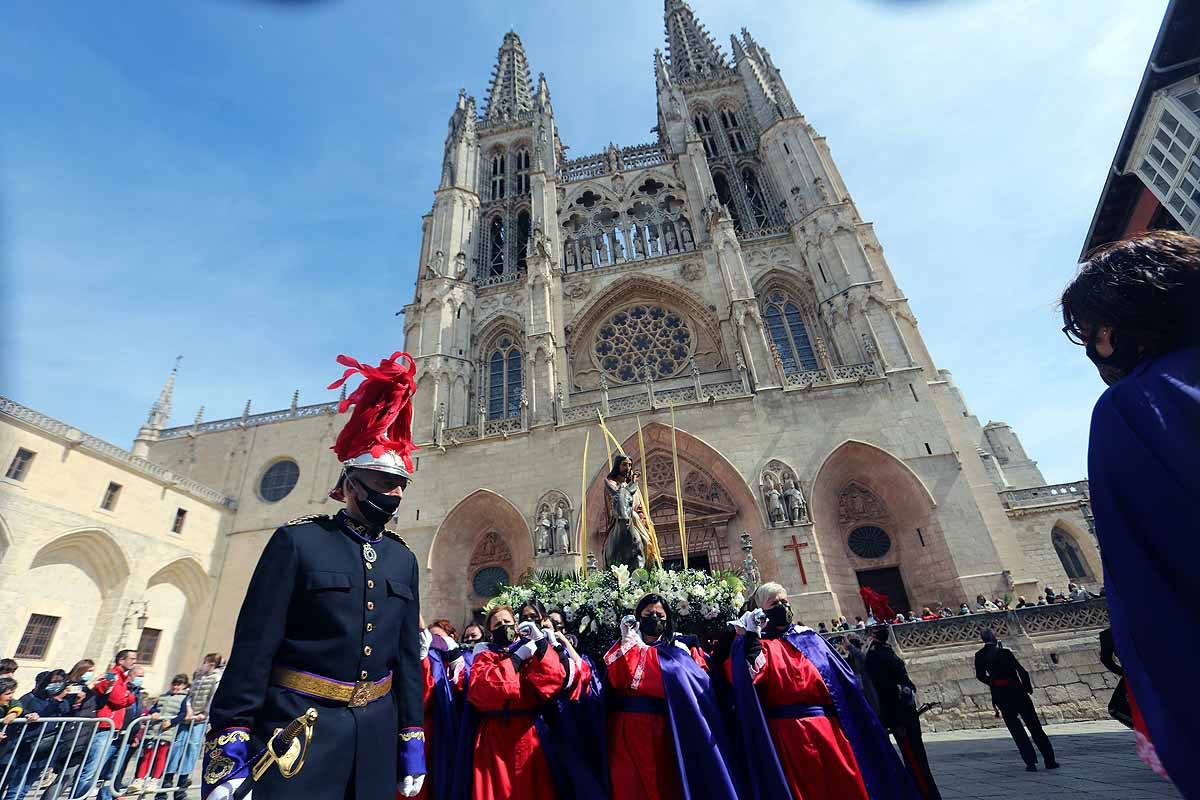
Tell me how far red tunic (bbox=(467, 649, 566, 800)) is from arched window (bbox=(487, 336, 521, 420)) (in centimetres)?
1391

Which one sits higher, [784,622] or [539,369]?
[539,369]

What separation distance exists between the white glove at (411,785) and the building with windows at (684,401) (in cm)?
847

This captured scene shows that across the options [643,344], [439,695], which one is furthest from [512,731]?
[643,344]

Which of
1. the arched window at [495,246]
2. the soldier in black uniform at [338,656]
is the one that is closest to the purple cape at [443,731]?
the soldier in black uniform at [338,656]

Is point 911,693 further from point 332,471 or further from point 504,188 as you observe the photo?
point 504,188

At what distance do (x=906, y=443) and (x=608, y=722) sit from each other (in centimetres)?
1225

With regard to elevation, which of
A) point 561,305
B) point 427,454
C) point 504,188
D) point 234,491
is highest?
point 504,188

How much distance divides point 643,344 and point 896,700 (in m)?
14.4

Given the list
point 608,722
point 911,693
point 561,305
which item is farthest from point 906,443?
point 608,722

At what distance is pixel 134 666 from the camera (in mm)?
5895

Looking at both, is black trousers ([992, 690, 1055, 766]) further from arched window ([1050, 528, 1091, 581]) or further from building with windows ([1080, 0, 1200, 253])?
arched window ([1050, 528, 1091, 581])

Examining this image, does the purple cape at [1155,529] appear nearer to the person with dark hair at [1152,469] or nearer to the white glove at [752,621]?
the person with dark hair at [1152,469]

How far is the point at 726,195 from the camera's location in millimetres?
21531

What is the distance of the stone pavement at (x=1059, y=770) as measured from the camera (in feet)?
11.6
